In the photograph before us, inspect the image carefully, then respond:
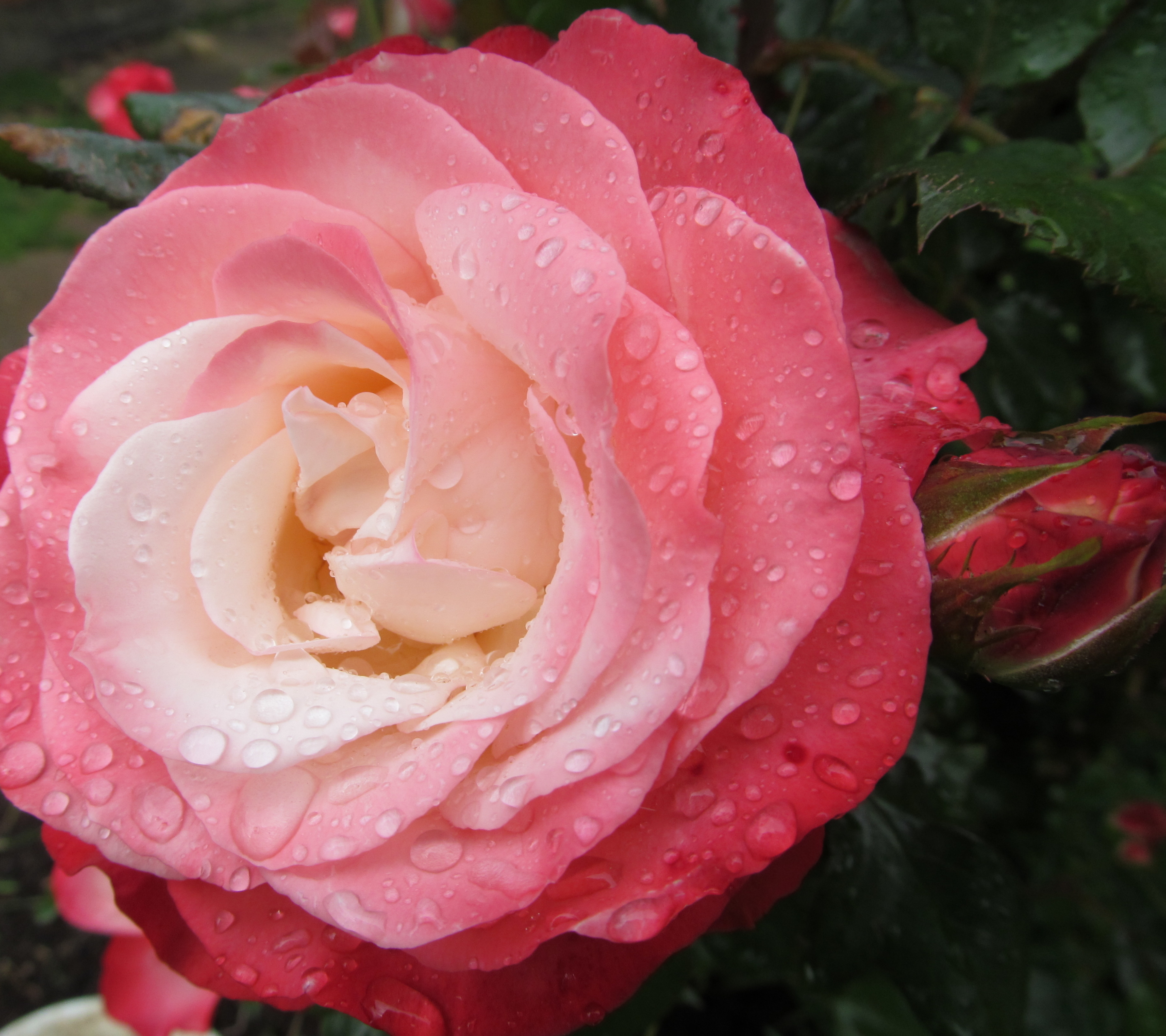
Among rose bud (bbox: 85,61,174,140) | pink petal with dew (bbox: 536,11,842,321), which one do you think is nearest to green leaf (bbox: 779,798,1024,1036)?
pink petal with dew (bbox: 536,11,842,321)

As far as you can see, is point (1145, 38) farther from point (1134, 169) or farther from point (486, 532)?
point (486, 532)

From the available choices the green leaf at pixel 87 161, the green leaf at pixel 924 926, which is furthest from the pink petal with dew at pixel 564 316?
the green leaf at pixel 924 926

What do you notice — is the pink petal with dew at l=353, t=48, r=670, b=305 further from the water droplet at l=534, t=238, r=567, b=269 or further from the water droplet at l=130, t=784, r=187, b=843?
the water droplet at l=130, t=784, r=187, b=843

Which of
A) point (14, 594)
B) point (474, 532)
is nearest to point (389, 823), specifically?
point (474, 532)

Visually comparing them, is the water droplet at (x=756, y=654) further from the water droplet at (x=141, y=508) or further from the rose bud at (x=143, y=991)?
the rose bud at (x=143, y=991)

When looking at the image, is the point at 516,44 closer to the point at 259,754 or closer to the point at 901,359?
the point at 901,359

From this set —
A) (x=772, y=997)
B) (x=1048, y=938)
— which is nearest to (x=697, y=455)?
(x=772, y=997)

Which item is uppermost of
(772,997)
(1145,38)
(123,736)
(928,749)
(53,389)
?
(1145,38)
